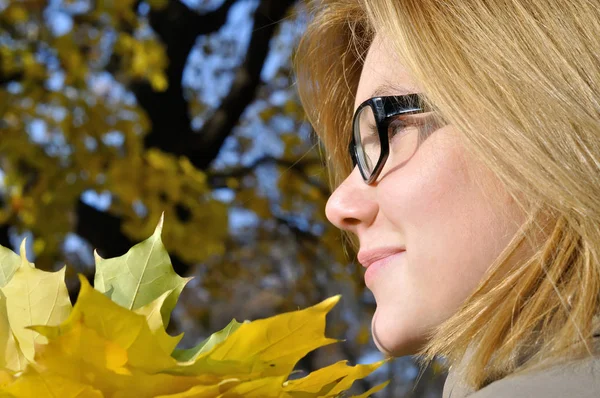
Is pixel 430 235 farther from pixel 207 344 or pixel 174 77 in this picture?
pixel 174 77

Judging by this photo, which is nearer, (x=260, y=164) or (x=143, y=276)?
(x=143, y=276)

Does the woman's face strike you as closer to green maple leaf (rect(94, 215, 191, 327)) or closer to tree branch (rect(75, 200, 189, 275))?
green maple leaf (rect(94, 215, 191, 327))

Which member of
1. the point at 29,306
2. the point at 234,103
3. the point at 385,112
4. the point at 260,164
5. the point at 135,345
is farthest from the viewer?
the point at 260,164

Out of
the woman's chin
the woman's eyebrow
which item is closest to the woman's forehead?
the woman's eyebrow

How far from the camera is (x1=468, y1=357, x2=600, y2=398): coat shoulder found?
0.65 metres

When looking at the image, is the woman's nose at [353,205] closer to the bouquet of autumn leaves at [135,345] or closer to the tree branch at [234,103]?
the bouquet of autumn leaves at [135,345]

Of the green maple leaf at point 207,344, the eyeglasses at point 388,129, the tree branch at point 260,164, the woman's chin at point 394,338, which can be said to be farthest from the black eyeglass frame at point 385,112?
the tree branch at point 260,164

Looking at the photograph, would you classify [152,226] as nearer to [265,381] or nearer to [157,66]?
[157,66]

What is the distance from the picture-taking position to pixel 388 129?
963 millimetres

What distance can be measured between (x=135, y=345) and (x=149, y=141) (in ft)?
13.3

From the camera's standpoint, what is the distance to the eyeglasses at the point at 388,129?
92 cm

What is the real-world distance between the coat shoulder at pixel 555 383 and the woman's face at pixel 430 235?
175mm

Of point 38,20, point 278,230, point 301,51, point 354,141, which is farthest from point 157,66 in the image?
point 354,141

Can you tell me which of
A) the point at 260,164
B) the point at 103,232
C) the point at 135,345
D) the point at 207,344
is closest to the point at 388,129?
the point at 207,344
